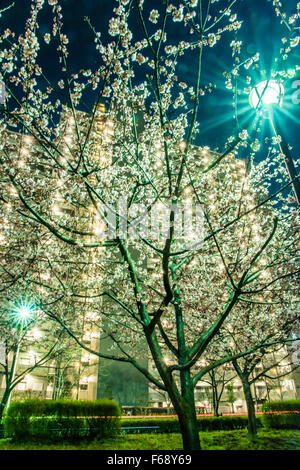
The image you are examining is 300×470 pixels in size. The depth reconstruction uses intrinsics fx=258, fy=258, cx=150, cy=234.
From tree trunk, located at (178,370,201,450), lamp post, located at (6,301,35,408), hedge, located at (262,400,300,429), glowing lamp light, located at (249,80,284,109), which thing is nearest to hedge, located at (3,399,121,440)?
lamp post, located at (6,301,35,408)

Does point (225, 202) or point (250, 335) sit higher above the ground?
point (225, 202)

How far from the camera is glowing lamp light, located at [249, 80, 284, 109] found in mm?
4867

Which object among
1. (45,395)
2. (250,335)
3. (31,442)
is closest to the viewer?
(31,442)

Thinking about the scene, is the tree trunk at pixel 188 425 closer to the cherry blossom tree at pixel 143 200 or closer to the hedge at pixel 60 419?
the cherry blossom tree at pixel 143 200

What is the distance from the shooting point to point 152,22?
5441 mm

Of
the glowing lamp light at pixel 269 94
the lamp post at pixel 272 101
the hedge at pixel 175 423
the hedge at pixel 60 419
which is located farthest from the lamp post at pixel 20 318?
the glowing lamp light at pixel 269 94

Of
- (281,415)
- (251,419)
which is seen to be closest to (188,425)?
(251,419)

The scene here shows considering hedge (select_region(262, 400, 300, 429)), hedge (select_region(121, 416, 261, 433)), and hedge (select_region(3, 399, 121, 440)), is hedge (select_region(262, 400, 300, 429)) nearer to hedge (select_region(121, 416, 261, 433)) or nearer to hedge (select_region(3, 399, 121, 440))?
hedge (select_region(121, 416, 261, 433))

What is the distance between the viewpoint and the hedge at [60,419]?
10484 millimetres

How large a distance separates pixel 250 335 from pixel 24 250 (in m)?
11.5

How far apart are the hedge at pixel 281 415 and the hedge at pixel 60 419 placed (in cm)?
1168
